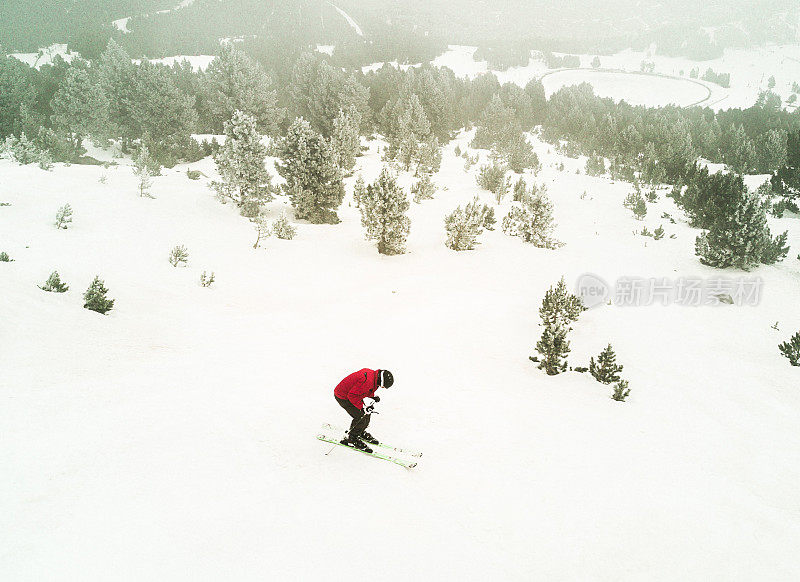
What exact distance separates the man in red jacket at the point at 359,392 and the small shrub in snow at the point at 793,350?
11768 mm

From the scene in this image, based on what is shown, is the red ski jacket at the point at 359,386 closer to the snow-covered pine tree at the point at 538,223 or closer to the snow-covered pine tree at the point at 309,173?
the snow-covered pine tree at the point at 538,223

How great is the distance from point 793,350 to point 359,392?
483 inches

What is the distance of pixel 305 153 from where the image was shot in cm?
2097

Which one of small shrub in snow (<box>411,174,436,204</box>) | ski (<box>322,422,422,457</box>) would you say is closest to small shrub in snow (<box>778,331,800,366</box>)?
ski (<box>322,422,422,457</box>)

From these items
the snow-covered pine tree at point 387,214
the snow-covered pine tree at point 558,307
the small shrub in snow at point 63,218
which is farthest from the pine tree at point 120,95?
the snow-covered pine tree at point 558,307

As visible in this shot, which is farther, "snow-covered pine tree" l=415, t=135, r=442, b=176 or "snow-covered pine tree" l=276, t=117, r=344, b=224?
"snow-covered pine tree" l=415, t=135, r=442, b=176

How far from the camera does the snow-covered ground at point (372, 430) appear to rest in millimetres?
4211

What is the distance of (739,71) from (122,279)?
5825 inches

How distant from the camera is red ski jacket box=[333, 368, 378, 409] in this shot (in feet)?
17.6

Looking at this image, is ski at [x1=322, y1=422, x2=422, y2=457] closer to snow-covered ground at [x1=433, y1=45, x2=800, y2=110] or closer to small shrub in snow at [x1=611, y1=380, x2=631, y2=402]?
small shrub in snow at [x1=611, y1=380, x2=631, y2=402]

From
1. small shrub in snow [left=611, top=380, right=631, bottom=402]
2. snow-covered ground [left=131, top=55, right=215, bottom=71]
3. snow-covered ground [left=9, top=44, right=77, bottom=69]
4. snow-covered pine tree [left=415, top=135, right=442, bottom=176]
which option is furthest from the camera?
snow-covered ground [left=131, top=55, right=215, bottom=71]

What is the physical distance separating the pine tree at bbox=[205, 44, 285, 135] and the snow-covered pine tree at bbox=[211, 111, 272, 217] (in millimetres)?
18744

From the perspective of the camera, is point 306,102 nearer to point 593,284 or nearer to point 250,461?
point 593,284

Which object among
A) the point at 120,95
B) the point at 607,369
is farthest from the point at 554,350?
the point at 120,95
